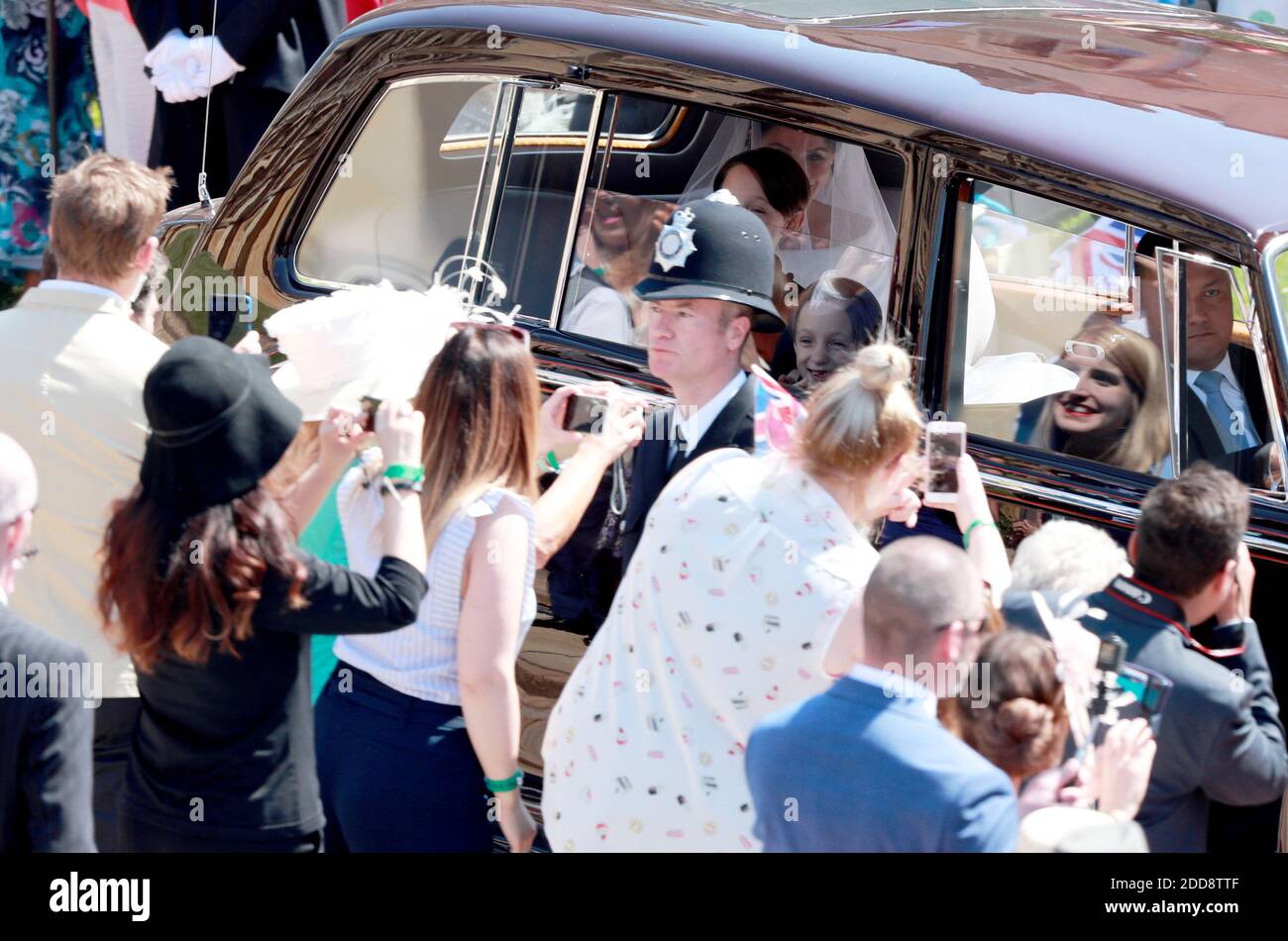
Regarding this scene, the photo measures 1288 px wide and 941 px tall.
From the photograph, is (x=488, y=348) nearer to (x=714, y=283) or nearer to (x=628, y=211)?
(x=714, y=283)

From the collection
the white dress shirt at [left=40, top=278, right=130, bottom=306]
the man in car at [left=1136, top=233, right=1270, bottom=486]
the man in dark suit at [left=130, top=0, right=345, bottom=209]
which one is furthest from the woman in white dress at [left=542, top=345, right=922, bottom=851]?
the man in dark suit at [left=130, top=0, right=345, bottom=209]

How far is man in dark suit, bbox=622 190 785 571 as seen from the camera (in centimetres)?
318

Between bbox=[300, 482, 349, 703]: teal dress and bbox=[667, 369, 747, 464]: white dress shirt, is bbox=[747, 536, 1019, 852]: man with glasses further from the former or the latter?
bbox=[300, 482, 349, 703]: teal dress

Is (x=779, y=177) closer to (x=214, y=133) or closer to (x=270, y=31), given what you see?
(x=270, y=31)

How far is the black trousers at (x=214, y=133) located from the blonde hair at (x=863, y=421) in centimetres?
376

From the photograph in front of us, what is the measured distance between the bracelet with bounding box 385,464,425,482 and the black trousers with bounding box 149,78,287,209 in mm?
3411

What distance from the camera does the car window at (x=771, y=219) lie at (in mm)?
3527

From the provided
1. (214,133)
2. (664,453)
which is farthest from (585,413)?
(214,133)

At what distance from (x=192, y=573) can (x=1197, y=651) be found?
167 centimetres

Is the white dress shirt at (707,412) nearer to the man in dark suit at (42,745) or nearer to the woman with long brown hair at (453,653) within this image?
the woman with long brown hair at (453,653)

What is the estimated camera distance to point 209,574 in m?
2.54

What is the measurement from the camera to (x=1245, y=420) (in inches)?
118

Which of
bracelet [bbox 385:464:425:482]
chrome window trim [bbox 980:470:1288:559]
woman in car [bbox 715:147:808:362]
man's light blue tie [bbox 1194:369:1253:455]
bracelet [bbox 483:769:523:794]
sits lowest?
bracelet [bbox 483:769:523:794]

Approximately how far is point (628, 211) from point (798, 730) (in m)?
1.77
